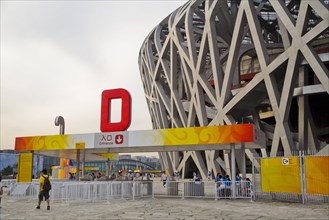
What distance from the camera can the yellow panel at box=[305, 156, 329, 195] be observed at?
16688 millimetres

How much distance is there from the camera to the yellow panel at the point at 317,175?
16688 millimetres

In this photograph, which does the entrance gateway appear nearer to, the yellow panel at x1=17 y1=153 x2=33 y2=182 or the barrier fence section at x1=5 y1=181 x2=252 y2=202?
the yellow panel at x1=17 y1=153 x2=33 y2=182

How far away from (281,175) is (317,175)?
76.7 inches

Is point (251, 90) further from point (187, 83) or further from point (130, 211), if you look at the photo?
point (130, 211)

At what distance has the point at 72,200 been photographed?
18.3 metres

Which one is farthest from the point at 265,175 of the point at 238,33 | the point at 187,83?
the point at 187,83

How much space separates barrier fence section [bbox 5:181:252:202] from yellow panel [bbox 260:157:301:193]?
4.30ft

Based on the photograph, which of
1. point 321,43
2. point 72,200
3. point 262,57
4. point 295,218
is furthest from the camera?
point 321,43

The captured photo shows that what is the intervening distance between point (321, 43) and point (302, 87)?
9297mm

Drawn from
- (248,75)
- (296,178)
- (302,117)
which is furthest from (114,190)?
(248,75)

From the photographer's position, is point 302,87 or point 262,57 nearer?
point 262,57

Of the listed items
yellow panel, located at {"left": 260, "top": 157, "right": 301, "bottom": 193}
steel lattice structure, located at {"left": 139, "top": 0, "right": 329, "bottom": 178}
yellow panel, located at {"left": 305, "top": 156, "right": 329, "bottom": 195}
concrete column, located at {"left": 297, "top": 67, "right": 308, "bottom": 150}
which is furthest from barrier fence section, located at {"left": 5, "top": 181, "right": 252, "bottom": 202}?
concrete column, located at {"left": 297, "top": 67, "right": 308, "bottom": 150}

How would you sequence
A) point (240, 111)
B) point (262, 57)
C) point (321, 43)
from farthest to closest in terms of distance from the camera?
point (321, 43) → point (240, 111) → point (262, 57)

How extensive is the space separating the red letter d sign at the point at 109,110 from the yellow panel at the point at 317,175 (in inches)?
451
